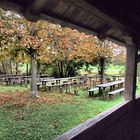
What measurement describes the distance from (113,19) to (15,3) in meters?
1.08

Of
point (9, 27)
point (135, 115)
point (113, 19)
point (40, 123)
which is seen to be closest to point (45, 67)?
point (9, 27)

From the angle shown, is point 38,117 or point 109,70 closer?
point 38,117

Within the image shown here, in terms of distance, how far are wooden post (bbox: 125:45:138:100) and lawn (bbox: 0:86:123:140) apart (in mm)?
2215

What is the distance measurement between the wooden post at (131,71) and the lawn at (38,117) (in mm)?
2215

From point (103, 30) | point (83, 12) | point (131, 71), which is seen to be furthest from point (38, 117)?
point (83, 12)

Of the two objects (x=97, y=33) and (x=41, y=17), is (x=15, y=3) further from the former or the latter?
(x=97, y=33)

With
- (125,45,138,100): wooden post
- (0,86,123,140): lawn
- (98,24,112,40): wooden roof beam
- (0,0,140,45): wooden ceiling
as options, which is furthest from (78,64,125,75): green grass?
(0,0,140,45): wooden ceiling

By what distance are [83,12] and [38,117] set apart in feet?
17.4

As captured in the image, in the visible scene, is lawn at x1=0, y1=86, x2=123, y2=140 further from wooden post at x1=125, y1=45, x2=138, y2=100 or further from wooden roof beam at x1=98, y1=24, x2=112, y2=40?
wooden roof beam at x1=98, y1=24, x2=112, y2=40

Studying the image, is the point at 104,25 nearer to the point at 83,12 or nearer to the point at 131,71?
the point at 83,12

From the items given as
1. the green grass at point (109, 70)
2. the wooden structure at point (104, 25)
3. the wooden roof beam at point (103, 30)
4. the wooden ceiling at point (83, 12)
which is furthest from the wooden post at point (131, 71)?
the green grass at point (109, 70)

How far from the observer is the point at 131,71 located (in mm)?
4086

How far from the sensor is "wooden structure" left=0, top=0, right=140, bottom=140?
1.95 meters

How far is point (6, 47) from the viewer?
9.66 m
